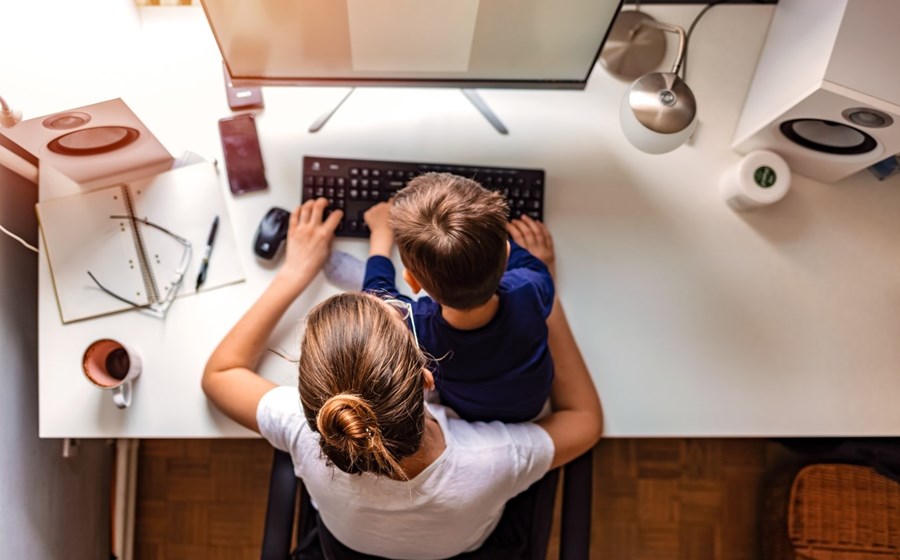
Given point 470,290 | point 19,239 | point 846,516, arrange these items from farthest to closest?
point 846,516
point 19,239
point 470,290

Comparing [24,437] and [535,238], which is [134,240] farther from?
[535,238]

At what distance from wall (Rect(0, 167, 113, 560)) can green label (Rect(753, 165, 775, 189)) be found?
1.11 meters

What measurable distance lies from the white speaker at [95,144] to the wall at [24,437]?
0.34 feet

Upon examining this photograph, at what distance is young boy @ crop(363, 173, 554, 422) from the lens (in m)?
0.72

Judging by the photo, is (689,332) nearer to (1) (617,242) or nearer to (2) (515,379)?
(1) (617,242)

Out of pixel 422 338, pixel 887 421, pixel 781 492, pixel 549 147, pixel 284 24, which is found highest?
pixel 284 24

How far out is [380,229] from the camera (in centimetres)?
92

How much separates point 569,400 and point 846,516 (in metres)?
0.72

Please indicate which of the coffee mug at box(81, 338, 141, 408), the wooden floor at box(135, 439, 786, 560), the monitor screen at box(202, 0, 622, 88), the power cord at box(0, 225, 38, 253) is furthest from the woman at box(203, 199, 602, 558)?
the wooden floor at box(135, 439, 786, 560)

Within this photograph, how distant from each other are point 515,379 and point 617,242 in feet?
0.96

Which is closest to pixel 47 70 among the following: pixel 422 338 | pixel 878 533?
pixel 422 338

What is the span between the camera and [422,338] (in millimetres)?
825

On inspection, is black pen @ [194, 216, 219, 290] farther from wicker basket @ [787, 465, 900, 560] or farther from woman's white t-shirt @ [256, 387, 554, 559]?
wicker basket @ [787, 465, 900, 560]

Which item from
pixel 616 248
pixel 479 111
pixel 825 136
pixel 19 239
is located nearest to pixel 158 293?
pixel 19 239
